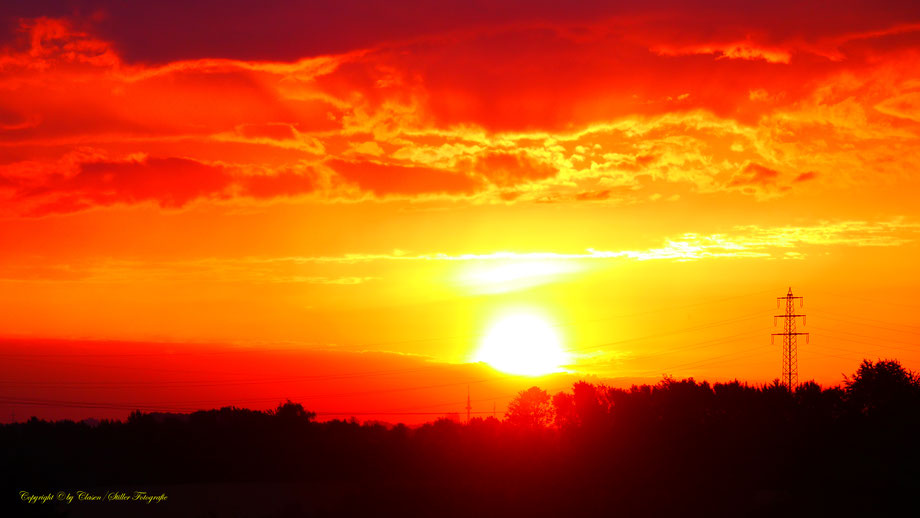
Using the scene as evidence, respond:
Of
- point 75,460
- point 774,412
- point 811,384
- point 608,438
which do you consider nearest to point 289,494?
point 75,460

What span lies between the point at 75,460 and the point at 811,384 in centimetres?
5161

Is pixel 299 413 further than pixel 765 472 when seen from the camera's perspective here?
Yes

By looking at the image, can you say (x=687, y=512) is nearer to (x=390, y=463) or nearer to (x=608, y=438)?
(x=608, y=438)

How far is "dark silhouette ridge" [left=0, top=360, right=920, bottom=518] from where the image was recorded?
1832 inches

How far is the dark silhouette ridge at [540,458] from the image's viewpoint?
1832 inches

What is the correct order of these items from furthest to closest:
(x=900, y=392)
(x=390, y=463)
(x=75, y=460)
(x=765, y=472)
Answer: (x=390, y=463)
(x=75, y=460)
(x=900, y=392)
(x=765, y=472)

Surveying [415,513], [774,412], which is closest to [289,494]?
[415,513]

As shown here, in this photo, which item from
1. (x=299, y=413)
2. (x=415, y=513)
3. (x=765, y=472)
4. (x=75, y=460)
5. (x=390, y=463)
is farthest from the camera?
(x=299, y=413)

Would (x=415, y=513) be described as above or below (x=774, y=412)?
below

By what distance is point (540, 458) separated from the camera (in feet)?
201

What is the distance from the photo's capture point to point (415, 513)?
44.3 metres

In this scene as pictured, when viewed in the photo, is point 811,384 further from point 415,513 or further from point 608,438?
point 415,513

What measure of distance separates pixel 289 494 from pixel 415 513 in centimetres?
1293

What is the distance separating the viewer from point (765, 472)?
5325 cm
